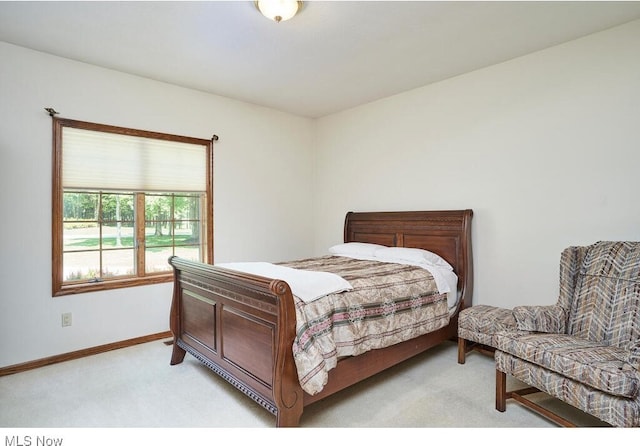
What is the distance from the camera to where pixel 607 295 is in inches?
89.9

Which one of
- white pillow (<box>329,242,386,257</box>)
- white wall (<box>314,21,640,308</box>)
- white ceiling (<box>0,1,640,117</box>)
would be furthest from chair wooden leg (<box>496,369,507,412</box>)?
white ceiling (<box>0,1,640,117</box>)

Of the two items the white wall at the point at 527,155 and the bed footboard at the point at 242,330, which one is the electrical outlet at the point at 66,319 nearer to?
the bed footboard at the point at 242,330

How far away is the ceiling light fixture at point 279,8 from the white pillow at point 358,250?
232 centimetres

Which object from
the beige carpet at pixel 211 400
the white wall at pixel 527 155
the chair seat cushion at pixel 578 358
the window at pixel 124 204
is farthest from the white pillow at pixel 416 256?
the window at pixel 124 204

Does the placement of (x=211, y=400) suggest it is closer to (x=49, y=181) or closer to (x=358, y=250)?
(x=358, y=250)

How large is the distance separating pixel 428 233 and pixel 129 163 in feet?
10.1

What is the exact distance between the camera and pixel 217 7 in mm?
2330

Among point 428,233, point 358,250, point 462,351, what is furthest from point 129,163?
point 462,351

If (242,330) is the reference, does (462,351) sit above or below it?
below

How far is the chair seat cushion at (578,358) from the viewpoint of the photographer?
5.54 feet

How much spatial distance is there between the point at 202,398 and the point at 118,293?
1.62m

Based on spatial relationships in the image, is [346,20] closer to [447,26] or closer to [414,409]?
[447,26]

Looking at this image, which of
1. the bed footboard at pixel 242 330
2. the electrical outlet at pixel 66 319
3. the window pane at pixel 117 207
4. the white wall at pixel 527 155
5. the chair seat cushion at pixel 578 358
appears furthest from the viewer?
the window pane at pixel 117 207

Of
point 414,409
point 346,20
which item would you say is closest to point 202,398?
point 414,409
